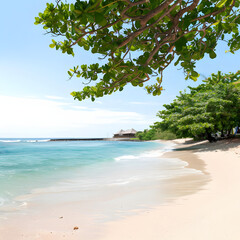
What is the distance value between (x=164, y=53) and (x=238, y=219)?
8.21 feet

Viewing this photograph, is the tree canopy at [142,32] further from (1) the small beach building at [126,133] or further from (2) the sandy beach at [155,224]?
(1) the small beach building at [126,133]

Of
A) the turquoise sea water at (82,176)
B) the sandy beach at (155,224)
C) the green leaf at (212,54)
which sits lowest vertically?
the turquoise sea water at (82,176)

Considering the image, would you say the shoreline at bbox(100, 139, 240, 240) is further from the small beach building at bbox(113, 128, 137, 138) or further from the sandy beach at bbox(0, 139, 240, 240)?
the small beach building at bbox(113, 128, 137, 138)

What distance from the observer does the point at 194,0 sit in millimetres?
2070

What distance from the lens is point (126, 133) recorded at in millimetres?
80375

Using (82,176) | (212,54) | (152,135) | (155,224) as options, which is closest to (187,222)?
(155,224)

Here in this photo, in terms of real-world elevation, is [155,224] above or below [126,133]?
below

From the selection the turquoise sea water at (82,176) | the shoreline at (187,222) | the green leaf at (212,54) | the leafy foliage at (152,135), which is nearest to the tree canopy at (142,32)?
the green leaf at (212,54)

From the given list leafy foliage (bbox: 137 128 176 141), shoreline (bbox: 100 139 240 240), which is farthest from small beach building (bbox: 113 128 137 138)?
shoreline (bbox: 100 139 240 240)

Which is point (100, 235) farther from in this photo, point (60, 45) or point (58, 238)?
point (60, 45)

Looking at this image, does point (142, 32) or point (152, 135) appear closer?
point (142, 32)

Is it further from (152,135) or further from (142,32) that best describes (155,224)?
(152,135)

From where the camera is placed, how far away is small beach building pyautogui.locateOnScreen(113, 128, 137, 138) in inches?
3088

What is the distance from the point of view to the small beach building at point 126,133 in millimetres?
78438
